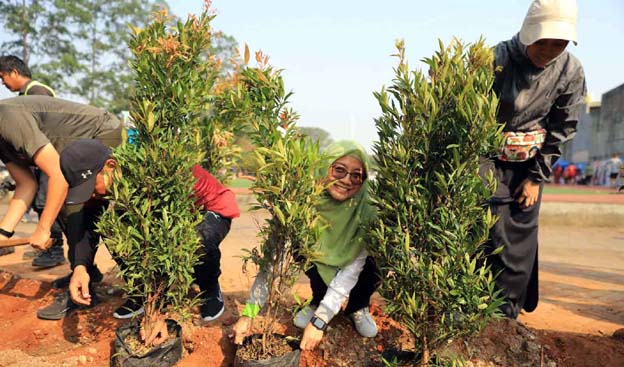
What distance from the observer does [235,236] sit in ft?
27.9

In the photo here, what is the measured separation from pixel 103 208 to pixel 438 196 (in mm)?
2222

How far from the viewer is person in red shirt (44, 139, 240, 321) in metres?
2.89

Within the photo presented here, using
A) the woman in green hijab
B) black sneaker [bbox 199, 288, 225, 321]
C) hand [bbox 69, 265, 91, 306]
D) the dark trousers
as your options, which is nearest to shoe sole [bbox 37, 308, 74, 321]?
the dark trousers

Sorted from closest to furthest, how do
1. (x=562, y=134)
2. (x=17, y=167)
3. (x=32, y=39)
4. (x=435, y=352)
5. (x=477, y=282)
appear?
1. (x=477, y=282)
2. (x=435, y=352)
3. (x=562, y=134)
4. (x=17, y=167)
5. (x=32, y=39)

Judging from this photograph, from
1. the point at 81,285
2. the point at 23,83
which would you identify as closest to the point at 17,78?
the point at 23,83

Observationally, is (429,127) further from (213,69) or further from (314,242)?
(213,69)

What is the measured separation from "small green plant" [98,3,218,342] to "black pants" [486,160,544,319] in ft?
6.85

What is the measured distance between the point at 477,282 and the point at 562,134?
1.45 metres

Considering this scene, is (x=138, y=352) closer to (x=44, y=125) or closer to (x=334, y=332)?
(x=334, y=332)

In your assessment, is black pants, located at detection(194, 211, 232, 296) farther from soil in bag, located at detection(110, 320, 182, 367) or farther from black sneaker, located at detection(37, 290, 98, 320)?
black sneaker, located at detection(37, 290, 98, 320)

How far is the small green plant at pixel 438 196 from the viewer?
226cm

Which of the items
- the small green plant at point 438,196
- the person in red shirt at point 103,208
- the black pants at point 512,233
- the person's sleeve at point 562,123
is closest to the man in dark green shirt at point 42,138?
the person in red shirt at point 103,208

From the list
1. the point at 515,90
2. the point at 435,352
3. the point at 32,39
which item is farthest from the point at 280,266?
the point at 32,39

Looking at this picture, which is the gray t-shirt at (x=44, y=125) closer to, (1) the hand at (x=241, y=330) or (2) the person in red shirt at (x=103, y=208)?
(2) the person in red shirt at (x=103, y=208)
